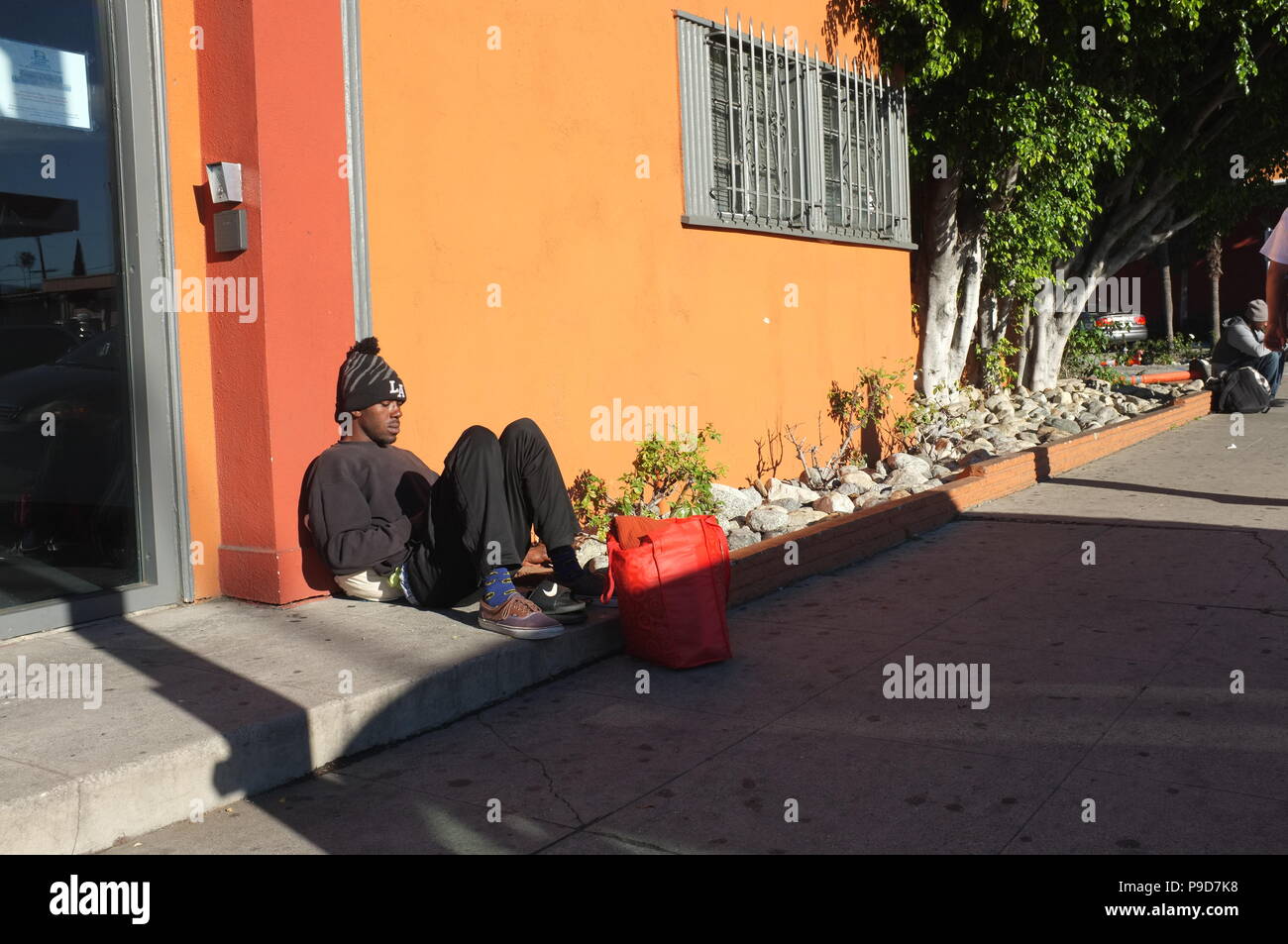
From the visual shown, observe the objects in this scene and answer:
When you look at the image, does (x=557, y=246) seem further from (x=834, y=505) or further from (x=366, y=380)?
(x=834, y=505)

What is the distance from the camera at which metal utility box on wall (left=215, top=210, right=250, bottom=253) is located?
200 inches

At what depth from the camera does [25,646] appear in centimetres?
455

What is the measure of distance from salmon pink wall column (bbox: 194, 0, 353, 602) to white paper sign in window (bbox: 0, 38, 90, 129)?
494mm

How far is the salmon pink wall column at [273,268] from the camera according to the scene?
509 cm

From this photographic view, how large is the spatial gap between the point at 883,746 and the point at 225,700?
2.19m

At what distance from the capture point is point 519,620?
4.76m

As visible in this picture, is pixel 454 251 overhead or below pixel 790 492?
overhead

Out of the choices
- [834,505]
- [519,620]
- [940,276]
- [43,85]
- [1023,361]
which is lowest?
[519,620]

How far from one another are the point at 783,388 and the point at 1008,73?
14.3 ft

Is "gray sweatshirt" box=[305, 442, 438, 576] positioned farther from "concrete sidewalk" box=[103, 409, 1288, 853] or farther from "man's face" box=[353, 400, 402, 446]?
"concrete sidewalk" box=[103, 409, 1288, 853]

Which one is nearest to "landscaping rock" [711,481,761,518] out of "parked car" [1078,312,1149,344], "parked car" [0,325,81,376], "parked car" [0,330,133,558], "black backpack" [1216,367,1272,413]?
"parked car" [0,330,133,558]

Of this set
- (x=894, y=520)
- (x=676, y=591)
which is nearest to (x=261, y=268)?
(x=676, y=591)
